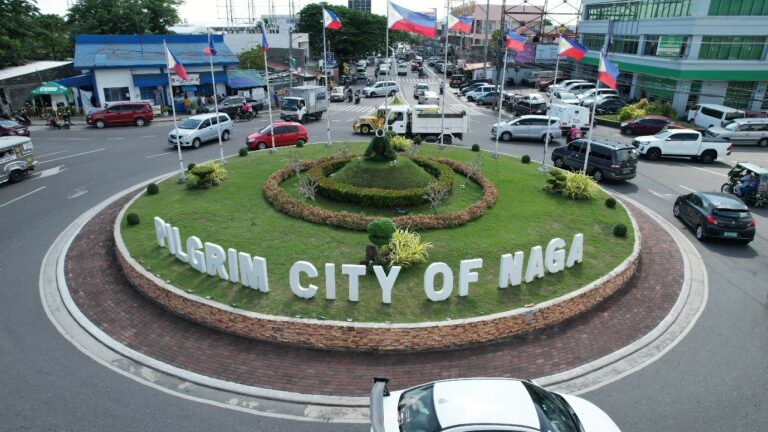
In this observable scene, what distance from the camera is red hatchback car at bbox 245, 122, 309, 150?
2911 cm

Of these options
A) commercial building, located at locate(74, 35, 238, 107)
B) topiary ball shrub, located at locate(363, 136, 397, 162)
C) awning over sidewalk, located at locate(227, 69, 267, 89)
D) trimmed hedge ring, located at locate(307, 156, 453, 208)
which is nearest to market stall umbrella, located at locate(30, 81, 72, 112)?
commercial building, located at locate(74, 35, 238, 107)

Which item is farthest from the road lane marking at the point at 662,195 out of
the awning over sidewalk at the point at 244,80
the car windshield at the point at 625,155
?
the awning over sidewalk at the point at 244,80

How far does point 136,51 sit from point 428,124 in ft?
94.3

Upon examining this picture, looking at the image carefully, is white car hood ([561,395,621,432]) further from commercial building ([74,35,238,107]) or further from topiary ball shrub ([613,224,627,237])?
commercial building ([74,35,238,107])

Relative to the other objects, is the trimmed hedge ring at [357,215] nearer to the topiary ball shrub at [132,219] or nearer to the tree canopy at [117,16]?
the topiary ball shrub at [132,219]

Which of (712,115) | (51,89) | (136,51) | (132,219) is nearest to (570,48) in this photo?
(132,219)

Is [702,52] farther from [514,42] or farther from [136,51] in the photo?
[136,51]

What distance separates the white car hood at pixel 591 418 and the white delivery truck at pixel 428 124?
2399 cm

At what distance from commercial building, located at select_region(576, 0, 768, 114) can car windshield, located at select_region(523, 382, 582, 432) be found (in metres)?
41.3

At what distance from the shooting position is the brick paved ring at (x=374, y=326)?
1098 centimetres

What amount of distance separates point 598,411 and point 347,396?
4.54 metres

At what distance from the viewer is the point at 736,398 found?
9.77 metres

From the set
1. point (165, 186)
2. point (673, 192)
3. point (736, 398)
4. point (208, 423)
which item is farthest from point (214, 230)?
point (673, 192)

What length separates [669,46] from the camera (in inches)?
1692
